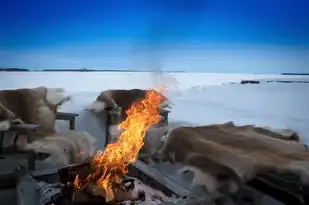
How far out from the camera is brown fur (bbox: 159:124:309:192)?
5.65 ft

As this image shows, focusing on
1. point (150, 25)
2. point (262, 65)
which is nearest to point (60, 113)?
point (150, 25)

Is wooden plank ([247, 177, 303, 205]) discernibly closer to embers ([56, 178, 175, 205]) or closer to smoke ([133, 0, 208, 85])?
embers ([56, 178, 175, 205])

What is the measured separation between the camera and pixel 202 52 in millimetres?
2539

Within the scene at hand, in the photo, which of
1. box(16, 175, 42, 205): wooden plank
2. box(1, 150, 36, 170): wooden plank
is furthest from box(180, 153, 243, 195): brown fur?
box(1, 150, 36, 170): wooden plank

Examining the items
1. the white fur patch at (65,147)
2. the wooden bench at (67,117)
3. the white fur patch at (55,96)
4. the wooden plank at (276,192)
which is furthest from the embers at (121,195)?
the white fur patch at (55,96)

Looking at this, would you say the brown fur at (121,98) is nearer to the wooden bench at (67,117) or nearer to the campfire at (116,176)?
the wooden bench at (67,117)

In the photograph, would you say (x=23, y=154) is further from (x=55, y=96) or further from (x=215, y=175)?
(x=215, y=175)

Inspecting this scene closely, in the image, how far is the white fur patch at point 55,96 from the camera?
9.48 ft

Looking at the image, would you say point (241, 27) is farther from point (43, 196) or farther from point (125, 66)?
point (43, 196)

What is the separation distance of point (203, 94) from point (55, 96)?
4.67 ft

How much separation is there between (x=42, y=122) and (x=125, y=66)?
889 mm

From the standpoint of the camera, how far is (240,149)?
198cm

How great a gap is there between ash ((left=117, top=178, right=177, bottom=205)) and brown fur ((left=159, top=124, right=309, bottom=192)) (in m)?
0.41

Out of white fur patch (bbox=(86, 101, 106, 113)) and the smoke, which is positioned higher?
the smoke
